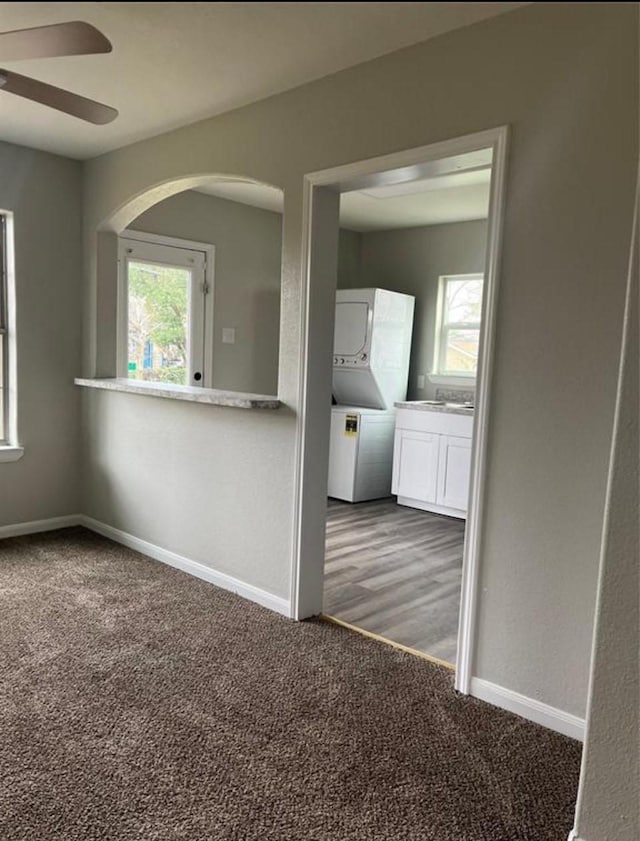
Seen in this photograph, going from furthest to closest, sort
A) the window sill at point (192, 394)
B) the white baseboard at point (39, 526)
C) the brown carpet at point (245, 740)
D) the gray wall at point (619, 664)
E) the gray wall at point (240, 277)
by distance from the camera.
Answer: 1. the gray wall at point (240, 277)
2. the white baseboard at point (39, 526)
3. the window sill at point (192, 394)
4. the brown carpet at point (245, 740)
5. the gray wall at point (619, 664)

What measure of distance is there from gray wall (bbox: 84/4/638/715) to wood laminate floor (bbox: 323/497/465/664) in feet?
1.47

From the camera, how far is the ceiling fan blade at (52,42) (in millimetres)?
1139

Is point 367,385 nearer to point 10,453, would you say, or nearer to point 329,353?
point 329,353

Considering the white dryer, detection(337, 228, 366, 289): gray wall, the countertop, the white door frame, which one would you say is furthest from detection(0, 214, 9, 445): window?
detection(337, 228, 366, 289): gray wall

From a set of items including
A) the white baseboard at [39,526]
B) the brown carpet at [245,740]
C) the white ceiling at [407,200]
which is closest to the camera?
the brown carpet at [245,740]

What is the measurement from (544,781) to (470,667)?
1.54 ft

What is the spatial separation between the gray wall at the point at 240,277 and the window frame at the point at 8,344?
112 cm

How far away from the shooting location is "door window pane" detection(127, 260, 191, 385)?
14.4 feet

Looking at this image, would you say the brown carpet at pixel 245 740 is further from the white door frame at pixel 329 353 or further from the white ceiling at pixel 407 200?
the white ceiling at pixel 407 200

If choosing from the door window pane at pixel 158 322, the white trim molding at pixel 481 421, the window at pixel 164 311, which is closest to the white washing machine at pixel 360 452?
the window at pixel 164 311

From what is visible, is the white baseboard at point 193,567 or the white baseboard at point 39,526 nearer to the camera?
the white baseboard at point 193,567

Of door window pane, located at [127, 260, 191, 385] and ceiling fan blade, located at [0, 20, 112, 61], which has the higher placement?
ceiling fan blade, located at [0, 20, 112, 61]

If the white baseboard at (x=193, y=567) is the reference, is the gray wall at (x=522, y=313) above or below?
above

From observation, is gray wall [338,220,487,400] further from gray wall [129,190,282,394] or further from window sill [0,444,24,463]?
window sill [0,444,24,463]
